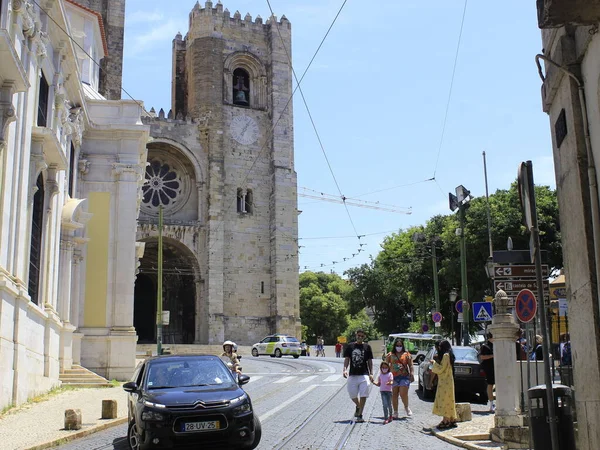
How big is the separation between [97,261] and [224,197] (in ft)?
76.2

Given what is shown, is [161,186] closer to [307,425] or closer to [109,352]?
[109,352]

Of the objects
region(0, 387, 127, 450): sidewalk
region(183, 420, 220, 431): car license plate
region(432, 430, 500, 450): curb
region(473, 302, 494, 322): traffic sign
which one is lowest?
region(432, 430, 500, 450): curb

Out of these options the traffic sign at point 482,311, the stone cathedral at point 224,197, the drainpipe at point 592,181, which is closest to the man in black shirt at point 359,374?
the drainpipe at point 592,181

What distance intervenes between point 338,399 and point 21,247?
24.8ft

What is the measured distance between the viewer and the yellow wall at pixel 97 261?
922 inches

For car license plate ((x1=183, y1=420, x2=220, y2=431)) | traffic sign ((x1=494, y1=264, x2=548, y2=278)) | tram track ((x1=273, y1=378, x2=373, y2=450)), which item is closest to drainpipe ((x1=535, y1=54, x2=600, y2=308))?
traffic sign ((x1=494, y1=264, x2=548, y2=278))

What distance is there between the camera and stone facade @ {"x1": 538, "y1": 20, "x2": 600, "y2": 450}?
691 centimetres

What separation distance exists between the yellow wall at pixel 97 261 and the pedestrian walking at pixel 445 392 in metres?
14.0

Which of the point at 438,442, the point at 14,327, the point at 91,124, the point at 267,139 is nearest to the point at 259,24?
the point at 267,139

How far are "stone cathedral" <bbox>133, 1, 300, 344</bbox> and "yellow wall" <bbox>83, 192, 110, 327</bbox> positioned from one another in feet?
67.3

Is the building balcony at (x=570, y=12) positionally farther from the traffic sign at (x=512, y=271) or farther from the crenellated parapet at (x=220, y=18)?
the crenellated parapet at (x=220, y=18)

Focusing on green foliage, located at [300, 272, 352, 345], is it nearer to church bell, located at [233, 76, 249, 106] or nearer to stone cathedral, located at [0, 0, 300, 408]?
stone cathedral, located at [0, 0, 300, 408]

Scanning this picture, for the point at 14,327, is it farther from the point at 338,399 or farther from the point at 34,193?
the point at 338,399

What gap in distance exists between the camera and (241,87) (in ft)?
163
